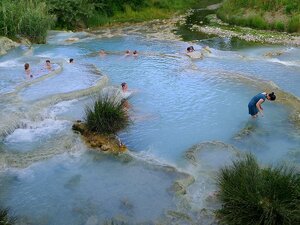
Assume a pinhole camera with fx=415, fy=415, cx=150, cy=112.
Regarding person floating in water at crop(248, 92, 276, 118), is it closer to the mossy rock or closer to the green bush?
the mossy rock

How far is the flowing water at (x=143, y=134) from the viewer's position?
11023mm

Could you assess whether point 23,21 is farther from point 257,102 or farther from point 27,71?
point 257,102

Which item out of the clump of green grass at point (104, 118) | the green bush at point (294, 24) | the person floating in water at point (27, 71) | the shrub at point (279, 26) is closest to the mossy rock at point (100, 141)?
the clump of green grass at point (104, 118)

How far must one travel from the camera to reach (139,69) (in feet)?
76.4

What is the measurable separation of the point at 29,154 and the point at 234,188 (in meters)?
7.06

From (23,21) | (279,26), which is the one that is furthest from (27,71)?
(279,26)

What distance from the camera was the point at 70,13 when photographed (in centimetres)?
3625

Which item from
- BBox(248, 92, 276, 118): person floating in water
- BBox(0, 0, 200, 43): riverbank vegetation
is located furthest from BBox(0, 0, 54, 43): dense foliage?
BBox(248, 92, 276, 118): person floating in water

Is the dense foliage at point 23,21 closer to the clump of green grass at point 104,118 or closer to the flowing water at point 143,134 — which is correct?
the flowing water at point 143,134

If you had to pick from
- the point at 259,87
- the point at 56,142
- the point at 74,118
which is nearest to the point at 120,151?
the point at 56,142

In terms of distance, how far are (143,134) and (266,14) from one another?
23657mm

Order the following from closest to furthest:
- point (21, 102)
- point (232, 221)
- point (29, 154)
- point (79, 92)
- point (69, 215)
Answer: point (232, 221) < point (69, 215) < point (29, 154) < point (21, 102) < point (79, 92)

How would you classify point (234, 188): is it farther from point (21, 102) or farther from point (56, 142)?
point (21, 102)

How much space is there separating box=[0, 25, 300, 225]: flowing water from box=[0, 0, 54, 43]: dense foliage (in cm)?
270
